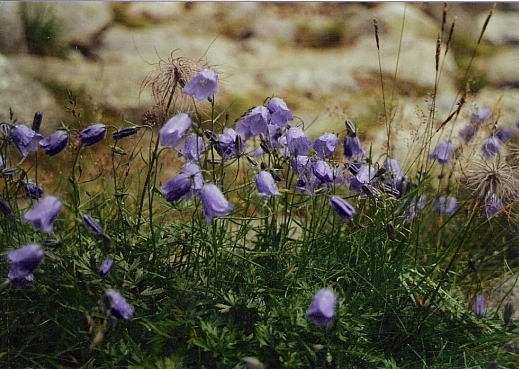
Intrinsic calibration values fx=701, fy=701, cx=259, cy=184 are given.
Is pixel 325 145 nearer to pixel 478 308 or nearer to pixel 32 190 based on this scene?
pixel 478 308

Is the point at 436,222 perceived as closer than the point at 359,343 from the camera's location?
No

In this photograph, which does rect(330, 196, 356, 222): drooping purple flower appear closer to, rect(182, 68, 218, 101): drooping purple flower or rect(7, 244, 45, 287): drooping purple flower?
rect(182, 68, 218, 101): drooping purple flower

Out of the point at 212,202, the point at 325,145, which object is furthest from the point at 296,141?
the point at 212,202

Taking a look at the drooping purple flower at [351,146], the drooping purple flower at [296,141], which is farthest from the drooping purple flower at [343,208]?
the drooping purple flower at [351,146]

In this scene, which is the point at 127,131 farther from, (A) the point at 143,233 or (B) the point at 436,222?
(B) the point at 436,222

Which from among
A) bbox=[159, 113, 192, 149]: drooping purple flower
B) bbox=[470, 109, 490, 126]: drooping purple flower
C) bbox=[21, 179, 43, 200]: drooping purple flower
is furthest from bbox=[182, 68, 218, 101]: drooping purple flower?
bbox=[470, 109, 490, 126]: drooping purple flower

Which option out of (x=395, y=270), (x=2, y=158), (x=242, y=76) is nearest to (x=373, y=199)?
(x=395, y=270)

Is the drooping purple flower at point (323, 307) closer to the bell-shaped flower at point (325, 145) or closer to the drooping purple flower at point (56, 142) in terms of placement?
the bell-shaped flower at point (325, 145)

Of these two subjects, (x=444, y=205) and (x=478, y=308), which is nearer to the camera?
(x=478, y=308)
